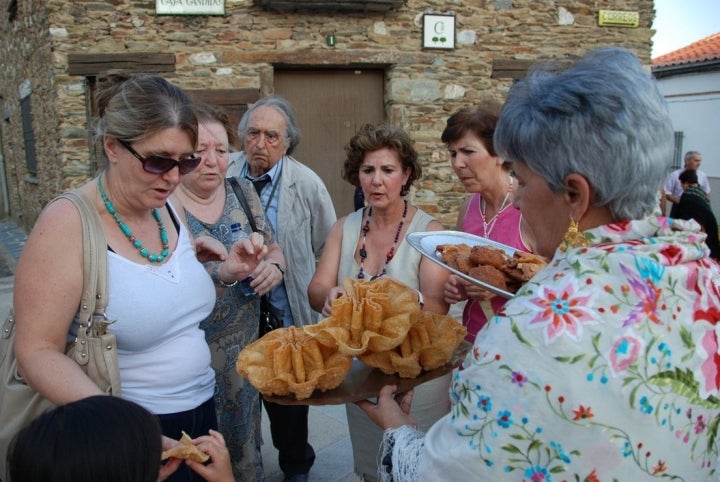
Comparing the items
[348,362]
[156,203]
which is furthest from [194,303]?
[348,362]

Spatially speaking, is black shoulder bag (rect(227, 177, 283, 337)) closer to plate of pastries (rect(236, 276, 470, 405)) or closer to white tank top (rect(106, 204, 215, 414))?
white tank top (rect(106, 204, 215, 414))

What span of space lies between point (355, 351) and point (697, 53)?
1875 cm

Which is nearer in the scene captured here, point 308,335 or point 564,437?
point 564,437

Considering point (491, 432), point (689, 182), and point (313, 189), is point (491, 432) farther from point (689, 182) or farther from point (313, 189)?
point (689, 182)

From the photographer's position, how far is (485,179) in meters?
2.83

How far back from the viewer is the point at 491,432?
1.13 m

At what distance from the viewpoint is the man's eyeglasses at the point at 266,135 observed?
354cm

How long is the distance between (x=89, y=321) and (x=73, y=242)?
230 millimetres

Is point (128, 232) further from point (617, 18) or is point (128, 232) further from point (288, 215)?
point (617, 18)

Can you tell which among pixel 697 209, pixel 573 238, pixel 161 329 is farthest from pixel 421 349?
pixel 697 209

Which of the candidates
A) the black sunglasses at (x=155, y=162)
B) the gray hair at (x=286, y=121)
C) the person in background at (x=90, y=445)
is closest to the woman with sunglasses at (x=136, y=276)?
the black sunglasses at (x=155, y=162)

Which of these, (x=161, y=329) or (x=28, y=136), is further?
(x=28, y=136)

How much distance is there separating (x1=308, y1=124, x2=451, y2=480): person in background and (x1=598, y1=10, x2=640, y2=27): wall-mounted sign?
6.78 metres

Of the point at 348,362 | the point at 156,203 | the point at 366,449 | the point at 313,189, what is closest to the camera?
the point at 348,362
